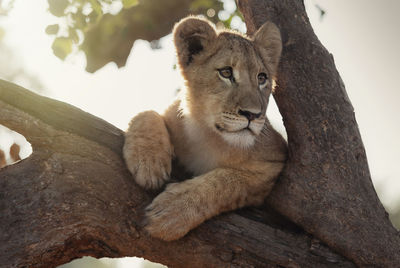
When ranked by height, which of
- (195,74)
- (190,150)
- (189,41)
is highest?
(189,41)

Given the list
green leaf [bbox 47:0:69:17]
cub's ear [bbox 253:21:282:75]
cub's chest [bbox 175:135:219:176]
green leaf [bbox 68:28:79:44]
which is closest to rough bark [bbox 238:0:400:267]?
cub's ear [bbox 253:21:282:75]

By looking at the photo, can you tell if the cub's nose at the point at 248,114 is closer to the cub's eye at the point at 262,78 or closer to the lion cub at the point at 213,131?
the lion cub at the point at 213,131

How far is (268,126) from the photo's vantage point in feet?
12.1

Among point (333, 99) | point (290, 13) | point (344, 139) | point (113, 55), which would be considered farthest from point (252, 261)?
point (113, 55)

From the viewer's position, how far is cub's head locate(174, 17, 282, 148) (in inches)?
125

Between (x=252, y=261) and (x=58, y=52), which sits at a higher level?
(x=58, y=52)

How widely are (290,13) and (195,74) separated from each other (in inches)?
34.3

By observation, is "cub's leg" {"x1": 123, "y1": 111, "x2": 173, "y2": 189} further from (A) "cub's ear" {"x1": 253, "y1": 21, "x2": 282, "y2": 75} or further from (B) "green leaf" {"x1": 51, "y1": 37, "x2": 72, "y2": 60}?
(B) "green leaf" {"x1": 51, "y1": 37, "x2": 72, "y2": 60}

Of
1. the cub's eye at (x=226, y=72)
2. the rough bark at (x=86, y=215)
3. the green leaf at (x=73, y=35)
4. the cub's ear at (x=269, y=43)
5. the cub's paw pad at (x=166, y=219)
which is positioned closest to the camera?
the rough bark at (x=86, y=215)

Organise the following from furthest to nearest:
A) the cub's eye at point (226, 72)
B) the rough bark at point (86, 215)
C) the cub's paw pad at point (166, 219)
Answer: the cub's eye at point (226, 72)
the cub's paw pad at point (166, 219)
the rough bark at point (86, 215)

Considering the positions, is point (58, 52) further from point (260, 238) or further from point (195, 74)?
point (260, 238)

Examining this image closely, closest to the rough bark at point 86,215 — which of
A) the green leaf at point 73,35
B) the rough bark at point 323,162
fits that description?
the rough bark at point 323,162

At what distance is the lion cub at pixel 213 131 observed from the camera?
2982 millimetres

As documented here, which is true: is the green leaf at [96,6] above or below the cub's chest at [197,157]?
above
